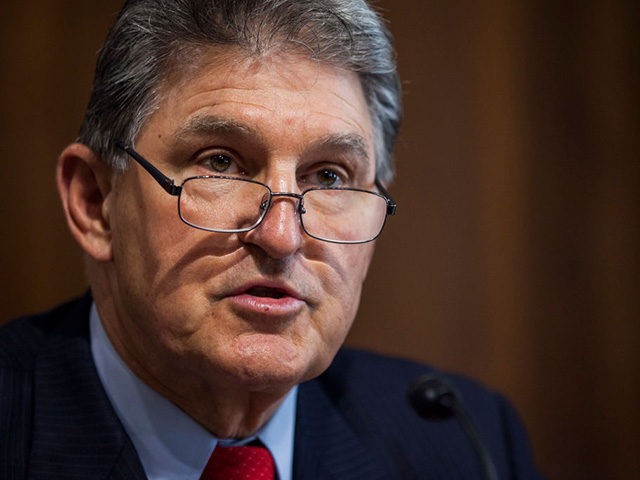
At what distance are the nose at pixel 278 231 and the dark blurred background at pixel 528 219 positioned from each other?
120cm

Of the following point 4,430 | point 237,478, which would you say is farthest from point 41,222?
point 237,478

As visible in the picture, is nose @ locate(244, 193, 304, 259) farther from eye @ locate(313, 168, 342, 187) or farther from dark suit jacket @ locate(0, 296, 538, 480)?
dark suit jacket @ locate(0, 296, 538, 480)

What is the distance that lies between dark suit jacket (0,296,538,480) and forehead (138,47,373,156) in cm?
60

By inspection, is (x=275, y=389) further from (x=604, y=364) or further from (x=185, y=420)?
(x=604, y=364)

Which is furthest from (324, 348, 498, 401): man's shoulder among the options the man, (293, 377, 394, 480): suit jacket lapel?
the man

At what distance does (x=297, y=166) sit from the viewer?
62.6 inches

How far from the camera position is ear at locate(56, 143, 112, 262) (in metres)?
1.71

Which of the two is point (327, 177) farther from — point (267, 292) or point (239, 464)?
point (239, 464)

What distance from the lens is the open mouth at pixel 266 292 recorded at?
153 centimetres

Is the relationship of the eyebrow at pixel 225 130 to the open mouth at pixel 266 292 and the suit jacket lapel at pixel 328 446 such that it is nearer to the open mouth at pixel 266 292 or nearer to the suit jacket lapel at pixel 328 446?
the open mouth at pixel 266 292

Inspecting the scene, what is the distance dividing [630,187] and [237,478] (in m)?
1.78

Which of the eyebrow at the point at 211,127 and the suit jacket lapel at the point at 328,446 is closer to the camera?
the eyebrow at the point at 211,127

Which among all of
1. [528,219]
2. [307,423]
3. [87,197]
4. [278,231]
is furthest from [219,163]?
[528,219]

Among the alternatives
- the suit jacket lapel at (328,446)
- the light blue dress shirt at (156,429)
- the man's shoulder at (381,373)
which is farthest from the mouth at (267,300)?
the man's shoulder at (381,373)
